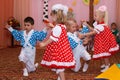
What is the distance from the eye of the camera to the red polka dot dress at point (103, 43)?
3.92 m

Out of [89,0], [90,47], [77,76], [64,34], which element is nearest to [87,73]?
[77,76]

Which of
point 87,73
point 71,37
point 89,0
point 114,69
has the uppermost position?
point 89,0

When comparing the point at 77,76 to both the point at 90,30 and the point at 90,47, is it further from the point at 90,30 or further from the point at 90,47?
the point at 90,47

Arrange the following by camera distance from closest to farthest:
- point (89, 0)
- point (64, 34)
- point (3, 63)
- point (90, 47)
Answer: point (64, 34)
point (3, 63)
point (90, 47)
point (89, 0)

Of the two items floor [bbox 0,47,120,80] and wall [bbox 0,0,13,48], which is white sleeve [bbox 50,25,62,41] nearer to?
floor [bbox 0,47,120,80]

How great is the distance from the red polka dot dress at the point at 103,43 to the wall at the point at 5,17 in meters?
3.58

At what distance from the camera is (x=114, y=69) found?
2.76 meters

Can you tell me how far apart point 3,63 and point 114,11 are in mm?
3492

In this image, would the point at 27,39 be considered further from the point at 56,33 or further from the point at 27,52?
the point at 56,33

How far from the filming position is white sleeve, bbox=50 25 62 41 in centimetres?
300

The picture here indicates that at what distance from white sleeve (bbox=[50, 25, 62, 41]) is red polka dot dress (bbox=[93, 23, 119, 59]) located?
1.03 meters

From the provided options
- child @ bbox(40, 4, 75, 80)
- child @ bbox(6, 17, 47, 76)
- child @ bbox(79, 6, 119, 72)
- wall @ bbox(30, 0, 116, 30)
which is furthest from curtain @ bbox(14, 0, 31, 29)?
child @ bbox(40, 4, 75, 80)

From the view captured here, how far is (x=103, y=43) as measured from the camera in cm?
394

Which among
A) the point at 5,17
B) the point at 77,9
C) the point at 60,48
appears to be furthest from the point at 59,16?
the point at 5,17
